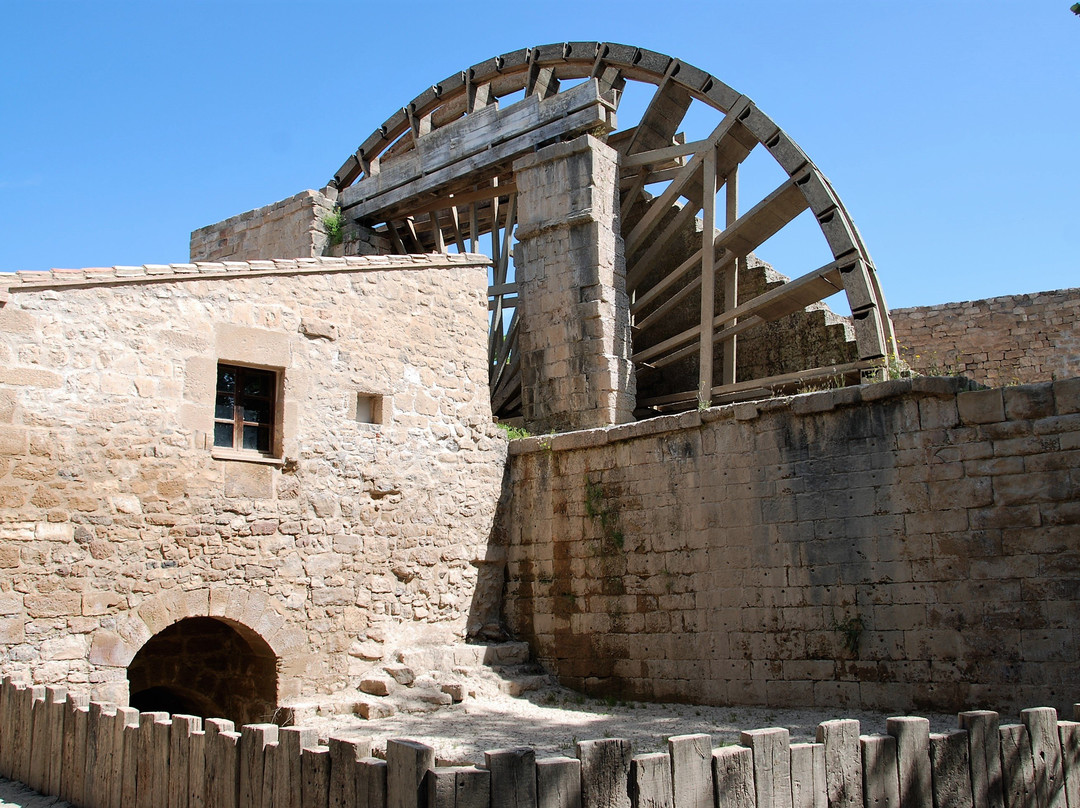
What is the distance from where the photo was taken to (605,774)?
3.23m

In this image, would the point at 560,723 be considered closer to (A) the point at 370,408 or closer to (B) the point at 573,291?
(A) the point at 370,408

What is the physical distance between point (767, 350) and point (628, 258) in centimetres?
242

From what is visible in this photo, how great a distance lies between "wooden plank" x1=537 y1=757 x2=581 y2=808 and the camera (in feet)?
10.5

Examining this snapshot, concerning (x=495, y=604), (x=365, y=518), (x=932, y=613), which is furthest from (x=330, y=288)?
(x=932, y=613)

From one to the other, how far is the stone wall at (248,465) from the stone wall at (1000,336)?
28.1 feet

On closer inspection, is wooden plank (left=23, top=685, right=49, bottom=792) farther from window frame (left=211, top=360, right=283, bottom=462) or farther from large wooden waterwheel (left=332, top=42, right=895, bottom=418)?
large wooden waterwheel (left=332, top=42, right=895, bottom=418)

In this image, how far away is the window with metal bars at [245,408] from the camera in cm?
822

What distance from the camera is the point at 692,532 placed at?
8344mm

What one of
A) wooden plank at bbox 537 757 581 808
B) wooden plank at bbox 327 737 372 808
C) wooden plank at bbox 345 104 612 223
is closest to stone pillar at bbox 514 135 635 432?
wooden plank at bbox 345 104 612 223

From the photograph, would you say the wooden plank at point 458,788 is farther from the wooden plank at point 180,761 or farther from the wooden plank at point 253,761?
the wooden plank at point 180,761

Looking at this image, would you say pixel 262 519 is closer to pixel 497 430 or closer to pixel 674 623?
pixel 497 430

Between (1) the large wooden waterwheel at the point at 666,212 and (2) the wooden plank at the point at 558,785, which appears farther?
(1) the large wooden waterwheel at the point at 666,212

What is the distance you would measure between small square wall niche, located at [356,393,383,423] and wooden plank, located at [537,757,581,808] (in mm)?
6216

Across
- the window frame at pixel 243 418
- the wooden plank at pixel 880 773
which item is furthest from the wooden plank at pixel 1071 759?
the window frame at pixel 243 418
